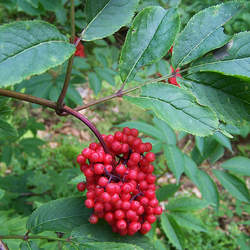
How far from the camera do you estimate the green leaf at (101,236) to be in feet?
3.13

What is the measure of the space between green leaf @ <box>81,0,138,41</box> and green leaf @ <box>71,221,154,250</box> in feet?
2.27

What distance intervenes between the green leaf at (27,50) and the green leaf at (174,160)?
3.88 ft

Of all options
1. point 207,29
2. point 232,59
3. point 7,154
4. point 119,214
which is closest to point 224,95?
point 232,59

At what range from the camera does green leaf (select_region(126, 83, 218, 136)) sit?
0.78 m

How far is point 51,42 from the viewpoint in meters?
0.77

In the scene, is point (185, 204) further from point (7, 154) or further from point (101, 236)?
point (7, 154)

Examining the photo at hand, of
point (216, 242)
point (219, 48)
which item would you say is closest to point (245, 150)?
point (216, 242)

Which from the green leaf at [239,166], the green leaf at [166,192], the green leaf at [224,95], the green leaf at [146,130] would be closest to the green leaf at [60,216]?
the green leaf at [224,95]

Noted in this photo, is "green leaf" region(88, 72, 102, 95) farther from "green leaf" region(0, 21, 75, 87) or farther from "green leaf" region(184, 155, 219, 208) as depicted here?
"green leaf" region(0, 21, 75, 87)

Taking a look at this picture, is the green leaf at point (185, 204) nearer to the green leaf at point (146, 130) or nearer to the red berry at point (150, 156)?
the green leaf at point (146, 130)

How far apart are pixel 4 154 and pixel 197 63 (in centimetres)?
233

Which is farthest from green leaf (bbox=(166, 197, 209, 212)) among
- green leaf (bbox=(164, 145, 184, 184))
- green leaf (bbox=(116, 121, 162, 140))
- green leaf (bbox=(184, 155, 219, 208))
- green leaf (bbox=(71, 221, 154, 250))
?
green leaf (bbox=(71, 221, 154, 250))

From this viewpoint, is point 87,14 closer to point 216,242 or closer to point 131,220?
point 131,220

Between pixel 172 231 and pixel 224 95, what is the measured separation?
1.42 metres
